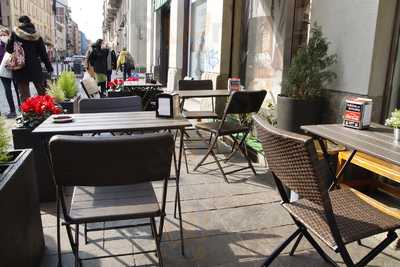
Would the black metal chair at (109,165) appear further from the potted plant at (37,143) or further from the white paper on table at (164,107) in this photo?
the potted plant at (37,143)

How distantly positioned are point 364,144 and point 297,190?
0.59 metres

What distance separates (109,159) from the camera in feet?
5.59

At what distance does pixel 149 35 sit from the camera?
15.6 meters

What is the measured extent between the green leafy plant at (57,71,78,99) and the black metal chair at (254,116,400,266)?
354 cm

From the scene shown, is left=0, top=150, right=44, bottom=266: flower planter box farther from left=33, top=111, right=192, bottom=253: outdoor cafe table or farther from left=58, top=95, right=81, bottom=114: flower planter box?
left=58, top=95, right=81, bottom=114: flower planter box

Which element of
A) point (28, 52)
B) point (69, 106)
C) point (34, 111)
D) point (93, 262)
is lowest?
point (93, 262)

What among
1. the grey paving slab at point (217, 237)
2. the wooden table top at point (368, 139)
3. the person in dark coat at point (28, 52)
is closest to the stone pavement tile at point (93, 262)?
the grey paving slab at point (217, 237)

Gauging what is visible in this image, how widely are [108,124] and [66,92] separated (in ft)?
8.61

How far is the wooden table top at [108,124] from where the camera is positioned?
2.36m

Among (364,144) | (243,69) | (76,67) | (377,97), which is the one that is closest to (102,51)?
(243,69)

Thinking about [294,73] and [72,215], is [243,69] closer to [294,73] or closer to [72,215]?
[294,73]

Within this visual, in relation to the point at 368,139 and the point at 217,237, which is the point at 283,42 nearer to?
the point at 368,139

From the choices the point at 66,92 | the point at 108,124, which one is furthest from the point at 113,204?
the point at 66,92

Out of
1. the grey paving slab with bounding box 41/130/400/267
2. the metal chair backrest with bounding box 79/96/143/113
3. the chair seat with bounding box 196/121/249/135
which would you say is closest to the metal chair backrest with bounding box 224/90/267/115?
the chair seat with bounding box 196/121/249/135
